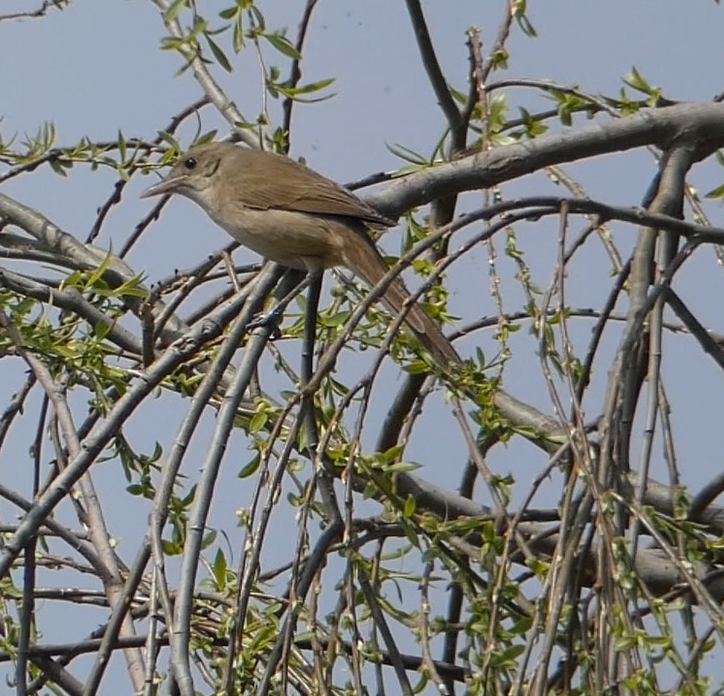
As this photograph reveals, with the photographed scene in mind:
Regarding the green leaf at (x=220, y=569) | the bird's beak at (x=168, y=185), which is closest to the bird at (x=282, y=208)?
the bird's beak at (x=168, y=185)

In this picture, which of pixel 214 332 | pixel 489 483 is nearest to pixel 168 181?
pixel 214 332

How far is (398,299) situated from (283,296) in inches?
19.3

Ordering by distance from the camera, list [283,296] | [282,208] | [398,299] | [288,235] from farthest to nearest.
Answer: [282,208] → [288,235] → [398,299] → [283,296]

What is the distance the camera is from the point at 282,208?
518 cm

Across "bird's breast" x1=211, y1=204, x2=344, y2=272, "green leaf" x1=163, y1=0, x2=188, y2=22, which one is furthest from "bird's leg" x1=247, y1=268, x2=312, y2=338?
"green leaf" x1=163, y1=0, x2=188, y2=22

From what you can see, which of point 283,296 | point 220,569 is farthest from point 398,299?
point 220,569

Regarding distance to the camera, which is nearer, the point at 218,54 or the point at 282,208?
the point at 218,54

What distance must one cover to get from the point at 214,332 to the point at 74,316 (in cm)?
132

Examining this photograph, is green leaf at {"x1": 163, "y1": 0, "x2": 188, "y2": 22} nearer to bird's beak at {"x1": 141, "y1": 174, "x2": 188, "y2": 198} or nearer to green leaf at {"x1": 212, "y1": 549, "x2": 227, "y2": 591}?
green leaf at {"x1": 212, "y1": 549, "x2": 227, "y2": 591}

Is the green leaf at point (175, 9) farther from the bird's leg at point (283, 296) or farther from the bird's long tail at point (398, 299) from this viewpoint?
the bird's long tail at point (398, 299)

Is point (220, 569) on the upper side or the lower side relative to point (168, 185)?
lower

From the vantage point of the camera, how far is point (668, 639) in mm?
2404

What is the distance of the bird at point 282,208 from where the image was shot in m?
4.57

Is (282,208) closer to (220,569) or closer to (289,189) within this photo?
(289,189)
